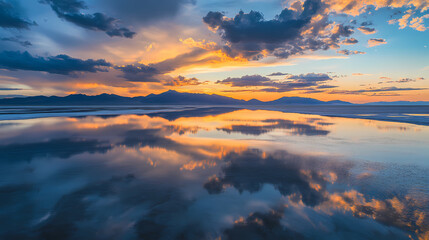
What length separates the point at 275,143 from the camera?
1339 centimetres

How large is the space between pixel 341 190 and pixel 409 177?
3352mm

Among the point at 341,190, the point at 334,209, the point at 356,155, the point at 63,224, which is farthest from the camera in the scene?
the point at 356,155

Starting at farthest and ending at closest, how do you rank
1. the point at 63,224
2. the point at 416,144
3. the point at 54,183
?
the point at 416,144 → the point at 54,183 → the point at 63,224

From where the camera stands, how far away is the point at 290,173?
25.8 feet

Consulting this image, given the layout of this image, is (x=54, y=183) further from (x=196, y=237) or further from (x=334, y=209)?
(x=334, y=209)

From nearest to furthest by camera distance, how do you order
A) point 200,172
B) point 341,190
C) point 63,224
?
point 63,224 → point 341,190 → point 200,172

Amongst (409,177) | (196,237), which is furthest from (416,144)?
(196,237)

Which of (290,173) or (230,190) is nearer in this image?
(230,190)

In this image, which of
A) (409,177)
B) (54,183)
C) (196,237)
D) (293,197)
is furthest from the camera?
(409,177)

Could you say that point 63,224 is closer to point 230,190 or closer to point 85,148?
point 230,190

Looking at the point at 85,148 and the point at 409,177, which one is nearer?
the point at 409,177

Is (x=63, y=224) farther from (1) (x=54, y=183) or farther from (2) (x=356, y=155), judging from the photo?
(2) (x=356, y=155)

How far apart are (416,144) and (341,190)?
11.1m

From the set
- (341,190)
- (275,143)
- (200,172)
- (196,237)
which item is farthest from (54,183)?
(275,143)
